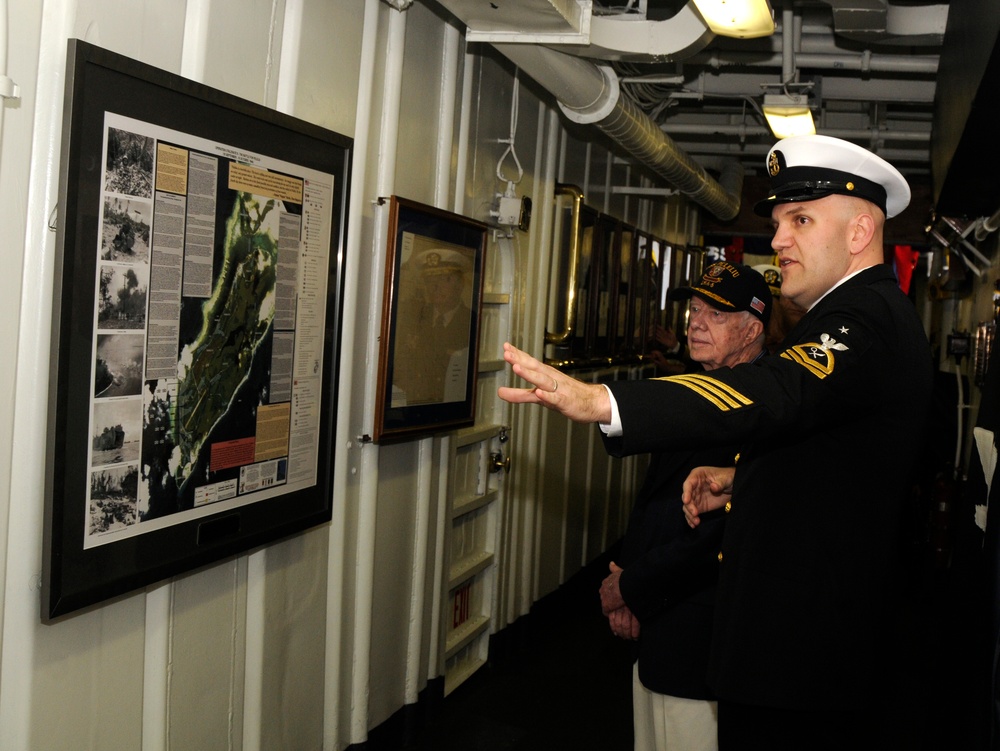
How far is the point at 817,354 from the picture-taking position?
1501 millimetres

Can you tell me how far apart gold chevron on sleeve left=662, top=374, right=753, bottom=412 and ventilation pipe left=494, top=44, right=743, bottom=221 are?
1.97 m

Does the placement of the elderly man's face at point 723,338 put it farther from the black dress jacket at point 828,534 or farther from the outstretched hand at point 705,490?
the black dress jacket at point 828,534

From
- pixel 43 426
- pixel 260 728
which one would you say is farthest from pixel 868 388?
pixel 260 728

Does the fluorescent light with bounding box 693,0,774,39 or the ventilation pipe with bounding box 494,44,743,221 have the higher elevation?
the fluorescent light with bounding box 693,0,774,39

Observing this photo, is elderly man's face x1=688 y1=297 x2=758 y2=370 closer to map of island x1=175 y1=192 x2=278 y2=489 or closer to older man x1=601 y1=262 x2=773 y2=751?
older man x1=601 y1=262 x2=773 y2=751

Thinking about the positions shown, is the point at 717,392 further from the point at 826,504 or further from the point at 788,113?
the point at 788,113

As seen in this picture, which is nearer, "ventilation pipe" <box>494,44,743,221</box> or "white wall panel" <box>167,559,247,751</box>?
"white wall panel" <box>167,559,247,751</box>

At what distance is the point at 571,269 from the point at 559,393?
356 cm

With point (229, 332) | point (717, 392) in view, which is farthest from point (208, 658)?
point (717, 392)

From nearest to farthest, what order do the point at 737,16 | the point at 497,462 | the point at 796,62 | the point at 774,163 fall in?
the point at 774,163 → the point at 737,16 → the point at 497,462 → the point at 796,62

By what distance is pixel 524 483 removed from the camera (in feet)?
15.3

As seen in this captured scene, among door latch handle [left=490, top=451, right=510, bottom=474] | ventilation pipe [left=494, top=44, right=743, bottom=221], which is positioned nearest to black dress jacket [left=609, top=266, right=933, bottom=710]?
ventilation pipe [left=494, top=44, right=743, bottom=221]

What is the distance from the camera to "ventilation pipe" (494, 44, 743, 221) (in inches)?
127

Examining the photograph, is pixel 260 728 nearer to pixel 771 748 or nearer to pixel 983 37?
pixel 771 748
